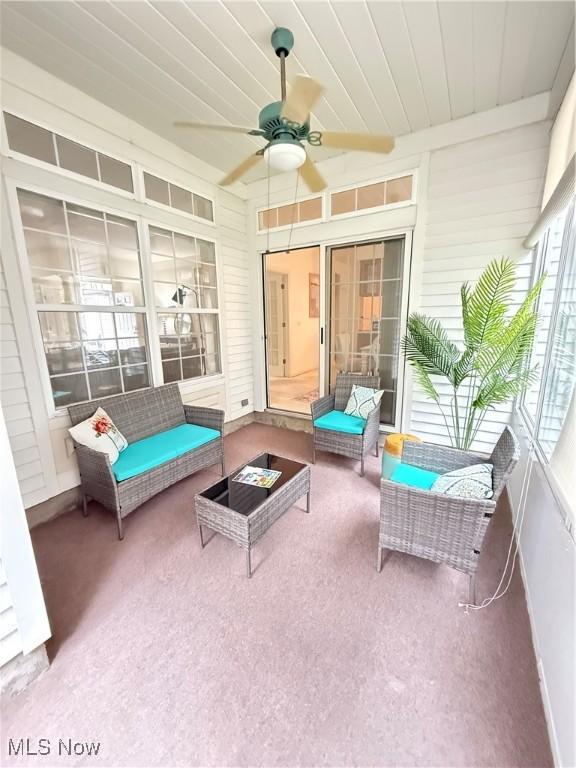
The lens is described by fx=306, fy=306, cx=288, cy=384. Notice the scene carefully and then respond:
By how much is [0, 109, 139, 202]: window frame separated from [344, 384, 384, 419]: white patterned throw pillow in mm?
2932

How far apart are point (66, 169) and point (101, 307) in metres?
1.06

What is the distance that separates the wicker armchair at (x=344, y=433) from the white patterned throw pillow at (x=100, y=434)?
5.89ft

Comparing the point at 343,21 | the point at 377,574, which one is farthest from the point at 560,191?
Result: the point at 377,574

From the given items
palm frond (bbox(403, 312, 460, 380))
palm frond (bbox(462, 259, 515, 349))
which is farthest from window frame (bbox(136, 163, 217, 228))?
palm frond (bbox(462, 259, 515, 349))

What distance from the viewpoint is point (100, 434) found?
7.80 feet

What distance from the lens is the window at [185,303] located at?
3.25 metres

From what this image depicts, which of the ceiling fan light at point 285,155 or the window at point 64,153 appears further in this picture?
the window at point 64,153

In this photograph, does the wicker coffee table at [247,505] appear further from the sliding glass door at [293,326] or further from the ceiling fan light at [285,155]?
the sliding glass door at [293,326]

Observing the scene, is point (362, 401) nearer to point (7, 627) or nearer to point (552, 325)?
point (552, 325)

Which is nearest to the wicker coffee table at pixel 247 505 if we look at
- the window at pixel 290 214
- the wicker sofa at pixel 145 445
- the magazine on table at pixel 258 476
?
the magazine on table at pixel 258 476

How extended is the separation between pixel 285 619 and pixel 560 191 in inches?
107

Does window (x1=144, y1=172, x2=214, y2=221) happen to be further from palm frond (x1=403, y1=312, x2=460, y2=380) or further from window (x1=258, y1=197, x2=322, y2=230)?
palm frond (x1=403, y1=312, x2=460, y2=380)

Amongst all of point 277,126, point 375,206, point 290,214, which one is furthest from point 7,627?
point 290,214

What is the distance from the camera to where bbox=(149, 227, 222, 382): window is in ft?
10.6
